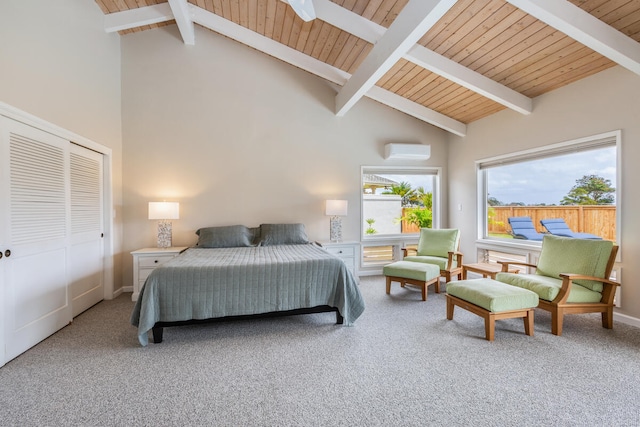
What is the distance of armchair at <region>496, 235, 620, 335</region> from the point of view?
2811 millimetres

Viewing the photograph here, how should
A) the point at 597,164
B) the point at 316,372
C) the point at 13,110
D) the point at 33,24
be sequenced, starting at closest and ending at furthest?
the point at 316,372
the point at 13,110
the point at 33,24
the point at 597,164

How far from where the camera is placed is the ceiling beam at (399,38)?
8.49 ft

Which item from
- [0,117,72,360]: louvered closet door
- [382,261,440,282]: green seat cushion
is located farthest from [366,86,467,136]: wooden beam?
[0,117,72,360]: louvered closet door

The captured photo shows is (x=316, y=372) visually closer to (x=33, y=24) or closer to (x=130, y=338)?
(x=130, y=338)

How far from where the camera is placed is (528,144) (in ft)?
13.1

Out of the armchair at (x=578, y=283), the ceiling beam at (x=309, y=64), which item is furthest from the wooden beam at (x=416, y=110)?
the armchair at (x=578, y=283)

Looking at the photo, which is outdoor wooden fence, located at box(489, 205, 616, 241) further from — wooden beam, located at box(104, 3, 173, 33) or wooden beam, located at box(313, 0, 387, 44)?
wooden beam, located at box(104, 3, 173, 33)

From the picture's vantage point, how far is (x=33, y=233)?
8.70ft

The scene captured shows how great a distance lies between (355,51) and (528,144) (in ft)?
8.76

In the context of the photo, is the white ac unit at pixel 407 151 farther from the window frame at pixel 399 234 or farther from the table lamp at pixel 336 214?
the table lamp at pixel 336 214

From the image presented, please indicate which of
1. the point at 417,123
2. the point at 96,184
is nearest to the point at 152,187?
the point at 96,184

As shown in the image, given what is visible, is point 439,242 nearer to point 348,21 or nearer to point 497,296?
point 497,296

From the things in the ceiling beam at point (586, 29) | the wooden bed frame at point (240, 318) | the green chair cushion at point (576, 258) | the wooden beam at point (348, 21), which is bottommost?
the wooden bed frame at point (240, 318)

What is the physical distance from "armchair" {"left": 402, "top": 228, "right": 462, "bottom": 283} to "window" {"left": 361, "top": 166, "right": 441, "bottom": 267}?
2.31ft
